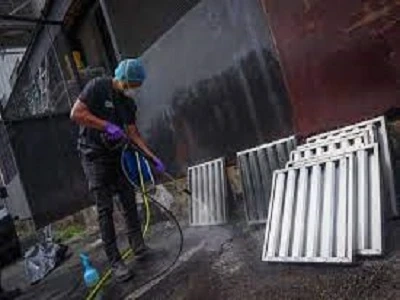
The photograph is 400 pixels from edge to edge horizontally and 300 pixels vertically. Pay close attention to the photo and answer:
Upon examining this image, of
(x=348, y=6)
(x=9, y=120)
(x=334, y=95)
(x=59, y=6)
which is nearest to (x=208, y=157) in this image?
(x=334, y=95)

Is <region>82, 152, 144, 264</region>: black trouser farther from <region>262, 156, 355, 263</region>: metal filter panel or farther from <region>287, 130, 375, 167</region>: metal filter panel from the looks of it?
<region>287, 130, 375, 167</region>: metal filter panel

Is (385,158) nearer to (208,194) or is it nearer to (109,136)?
(109,136)

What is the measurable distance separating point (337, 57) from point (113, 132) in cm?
200

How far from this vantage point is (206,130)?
6.17 m

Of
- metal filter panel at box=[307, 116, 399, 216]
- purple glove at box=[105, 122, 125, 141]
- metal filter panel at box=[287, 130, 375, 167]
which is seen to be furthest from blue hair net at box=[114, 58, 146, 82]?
metal filter panel at box=[307, 116, 399, 216]

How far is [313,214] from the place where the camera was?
3.51 m

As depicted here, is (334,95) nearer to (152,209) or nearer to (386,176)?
(386,176)

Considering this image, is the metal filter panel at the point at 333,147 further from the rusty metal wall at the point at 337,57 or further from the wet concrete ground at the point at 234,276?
the wet concrete ground at the point at 234,276

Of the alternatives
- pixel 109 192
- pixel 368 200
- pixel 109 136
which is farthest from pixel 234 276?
pixel 109 136

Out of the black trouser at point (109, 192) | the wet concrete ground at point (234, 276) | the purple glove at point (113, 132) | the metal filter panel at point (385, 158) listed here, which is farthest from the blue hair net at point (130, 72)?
the metal filter panel at point (385, 158)

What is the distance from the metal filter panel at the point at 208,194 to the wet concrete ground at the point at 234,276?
0.15m

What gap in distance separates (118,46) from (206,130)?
2.63 metres

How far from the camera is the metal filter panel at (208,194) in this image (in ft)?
17.8

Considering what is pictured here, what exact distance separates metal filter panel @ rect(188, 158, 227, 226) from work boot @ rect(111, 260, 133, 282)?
133 cm
